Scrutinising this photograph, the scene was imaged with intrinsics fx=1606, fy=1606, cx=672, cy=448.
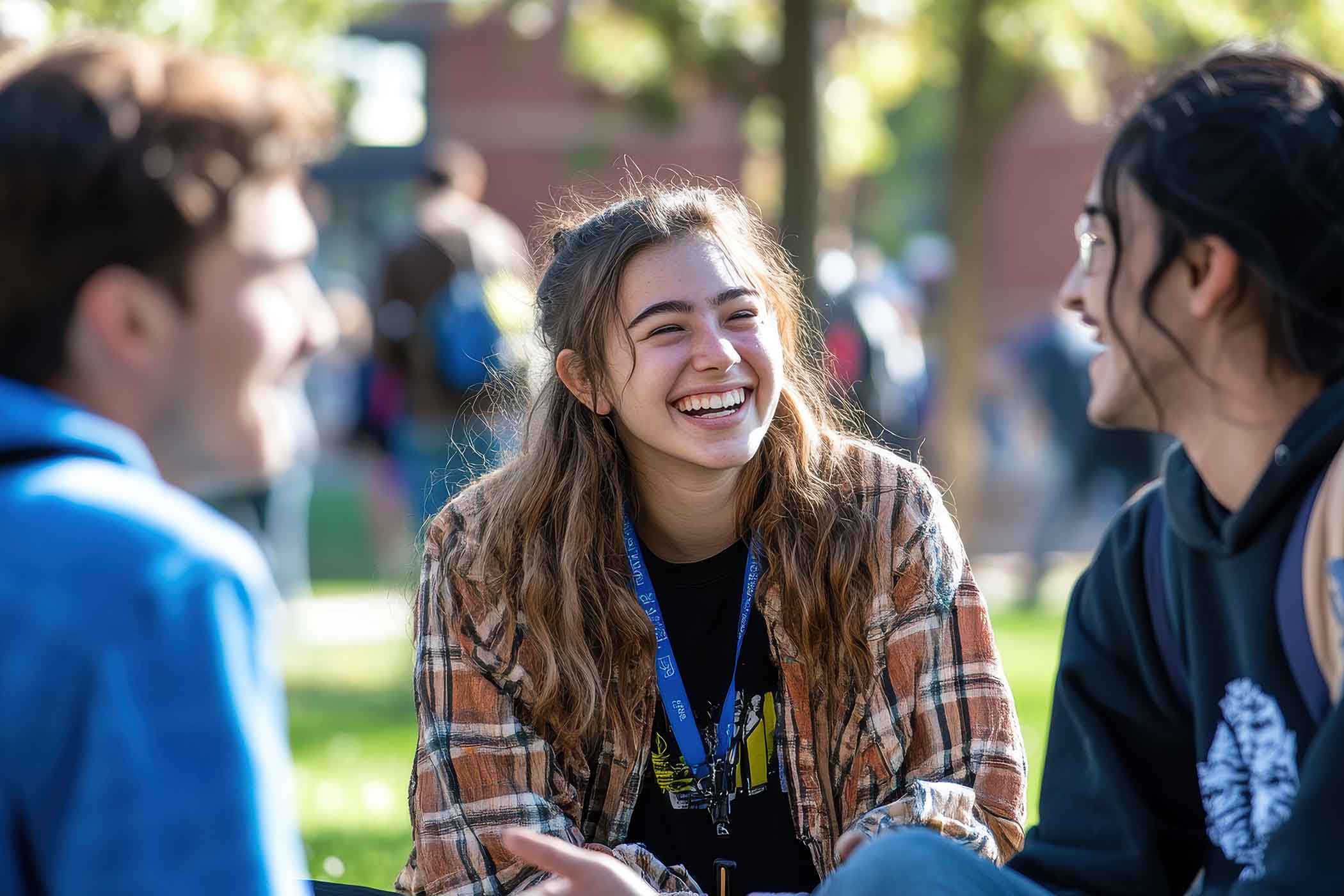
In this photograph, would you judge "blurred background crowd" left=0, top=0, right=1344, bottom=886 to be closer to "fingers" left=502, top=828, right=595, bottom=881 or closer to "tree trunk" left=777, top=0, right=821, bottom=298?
"tree trunk" left=777, top=0, right=821, bottom=298

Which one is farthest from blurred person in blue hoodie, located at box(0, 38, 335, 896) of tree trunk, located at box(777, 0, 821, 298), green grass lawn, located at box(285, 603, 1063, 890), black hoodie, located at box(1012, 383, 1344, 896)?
tree trunk, located at box(777, 0, 821, 298)

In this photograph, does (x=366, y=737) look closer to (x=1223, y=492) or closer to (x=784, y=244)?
(x=784, y=244)

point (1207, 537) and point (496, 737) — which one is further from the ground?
point (1207, 537)

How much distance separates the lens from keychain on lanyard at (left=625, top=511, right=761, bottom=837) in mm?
3020

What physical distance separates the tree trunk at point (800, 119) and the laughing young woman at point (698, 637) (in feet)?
17.4

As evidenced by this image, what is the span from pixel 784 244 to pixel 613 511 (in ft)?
16.8

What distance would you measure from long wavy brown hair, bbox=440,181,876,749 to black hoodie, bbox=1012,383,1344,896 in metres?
0.68

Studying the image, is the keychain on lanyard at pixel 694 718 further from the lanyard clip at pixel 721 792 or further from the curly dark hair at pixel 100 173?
the curly dark hair at pixel 100 173

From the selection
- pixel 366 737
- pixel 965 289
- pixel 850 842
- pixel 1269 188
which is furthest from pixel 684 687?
pixel 965 289

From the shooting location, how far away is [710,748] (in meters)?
3.06

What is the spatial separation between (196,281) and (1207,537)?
1.35 m

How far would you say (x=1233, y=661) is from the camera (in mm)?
2164

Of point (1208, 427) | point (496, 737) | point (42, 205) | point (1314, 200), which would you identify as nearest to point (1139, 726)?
point (1208, 427)

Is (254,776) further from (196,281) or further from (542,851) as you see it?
(542,851)
